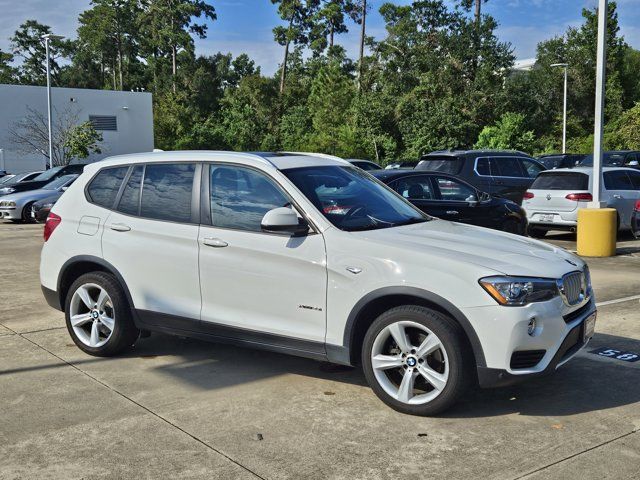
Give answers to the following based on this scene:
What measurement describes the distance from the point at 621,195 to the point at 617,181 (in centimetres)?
39

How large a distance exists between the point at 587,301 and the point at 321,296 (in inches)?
72.5

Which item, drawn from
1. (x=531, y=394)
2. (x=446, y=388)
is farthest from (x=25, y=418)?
(x=531, y=394)

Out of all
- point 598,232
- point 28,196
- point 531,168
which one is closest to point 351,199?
point 598,232

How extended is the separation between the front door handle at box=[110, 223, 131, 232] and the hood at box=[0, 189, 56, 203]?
1530 centimetres

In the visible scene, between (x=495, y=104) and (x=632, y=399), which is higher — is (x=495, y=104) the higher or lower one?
the higher one

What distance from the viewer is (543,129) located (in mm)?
46375

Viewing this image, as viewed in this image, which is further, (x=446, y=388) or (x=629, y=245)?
(x=629, y=245)

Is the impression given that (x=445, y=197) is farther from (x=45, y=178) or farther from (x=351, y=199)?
(x=45, y=178)

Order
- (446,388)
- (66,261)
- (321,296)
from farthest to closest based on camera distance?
1. (66,261)
2. (321,296)
3. (446,388)

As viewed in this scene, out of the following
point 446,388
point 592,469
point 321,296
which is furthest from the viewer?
point 321,296

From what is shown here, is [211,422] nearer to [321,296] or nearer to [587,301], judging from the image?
[321,296]

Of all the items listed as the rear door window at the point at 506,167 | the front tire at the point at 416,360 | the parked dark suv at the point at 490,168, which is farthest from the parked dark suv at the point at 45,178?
the front tire at the point at 416,360

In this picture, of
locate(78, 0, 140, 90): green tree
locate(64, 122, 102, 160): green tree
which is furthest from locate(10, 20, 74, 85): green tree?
locate(64, 122, 102, 160): green tree

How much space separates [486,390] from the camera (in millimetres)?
5109
